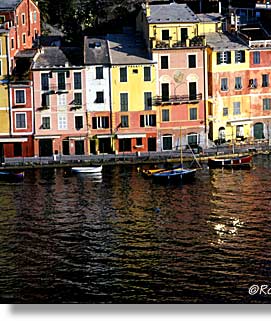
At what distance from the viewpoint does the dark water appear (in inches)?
1182

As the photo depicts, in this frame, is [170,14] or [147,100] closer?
[147,100]

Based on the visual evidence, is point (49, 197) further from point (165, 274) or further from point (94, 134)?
point (165, 274)

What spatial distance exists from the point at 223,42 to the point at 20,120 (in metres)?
11.6

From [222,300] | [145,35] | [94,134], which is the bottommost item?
[222,300]

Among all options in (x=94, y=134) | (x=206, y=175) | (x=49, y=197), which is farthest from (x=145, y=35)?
(x=49, y=197)

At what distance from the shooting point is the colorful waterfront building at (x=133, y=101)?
53.2 metres

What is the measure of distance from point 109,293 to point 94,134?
2408cm

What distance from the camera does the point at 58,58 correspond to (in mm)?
53219

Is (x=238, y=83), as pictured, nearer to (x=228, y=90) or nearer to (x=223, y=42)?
(x=228, y=90)

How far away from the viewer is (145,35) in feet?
179

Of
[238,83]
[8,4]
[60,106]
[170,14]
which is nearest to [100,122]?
[60,106]

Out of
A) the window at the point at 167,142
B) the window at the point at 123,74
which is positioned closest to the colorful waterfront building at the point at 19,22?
the window at the point at 123,74

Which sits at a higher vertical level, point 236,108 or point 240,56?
point 240,56

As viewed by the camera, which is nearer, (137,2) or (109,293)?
(109,293)
